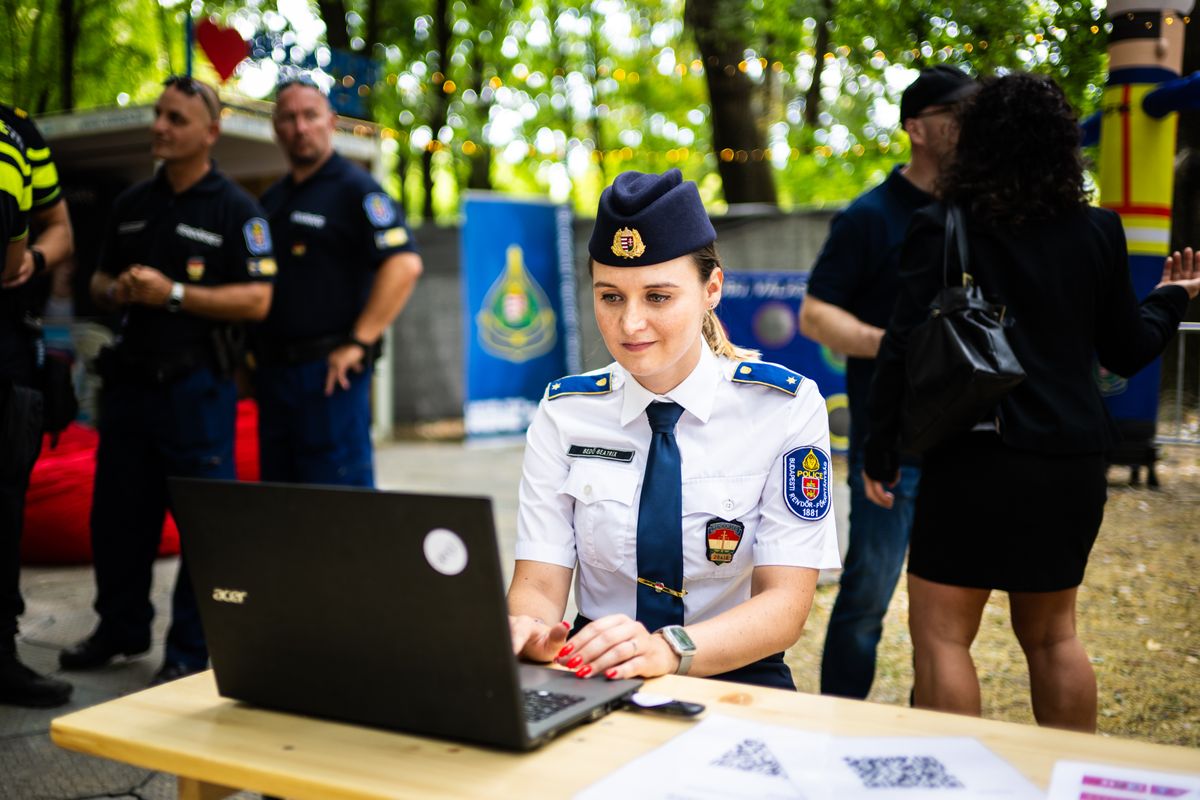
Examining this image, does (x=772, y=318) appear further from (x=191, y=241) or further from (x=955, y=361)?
(x=955, y=361)

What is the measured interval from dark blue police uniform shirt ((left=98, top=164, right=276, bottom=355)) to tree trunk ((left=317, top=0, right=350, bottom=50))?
31.5ft

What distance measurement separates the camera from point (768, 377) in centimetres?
192

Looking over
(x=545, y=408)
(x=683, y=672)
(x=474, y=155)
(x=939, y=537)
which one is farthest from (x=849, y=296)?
(x=474, y=155)

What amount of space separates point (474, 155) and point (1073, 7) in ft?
46.8

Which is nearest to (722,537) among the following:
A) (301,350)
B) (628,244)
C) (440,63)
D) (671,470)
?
(671,470)

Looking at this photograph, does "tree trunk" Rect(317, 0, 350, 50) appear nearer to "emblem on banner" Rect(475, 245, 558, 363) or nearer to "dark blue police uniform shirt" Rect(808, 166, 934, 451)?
"emblem on banner" Rect(475, 245, 558, 363)

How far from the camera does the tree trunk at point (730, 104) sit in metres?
8.60

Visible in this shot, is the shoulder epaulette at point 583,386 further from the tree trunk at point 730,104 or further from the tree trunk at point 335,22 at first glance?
the tree trunk at point 335,22

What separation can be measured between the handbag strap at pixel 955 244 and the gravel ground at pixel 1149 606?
2.94 ft

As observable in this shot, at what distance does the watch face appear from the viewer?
1.57 meters

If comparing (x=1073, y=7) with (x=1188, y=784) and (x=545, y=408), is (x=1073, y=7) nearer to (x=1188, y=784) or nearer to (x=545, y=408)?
(x=545, y=408)

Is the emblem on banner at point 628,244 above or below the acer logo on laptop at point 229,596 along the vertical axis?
above

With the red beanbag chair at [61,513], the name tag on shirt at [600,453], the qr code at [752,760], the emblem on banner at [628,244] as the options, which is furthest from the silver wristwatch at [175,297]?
the qr code at [752,760]

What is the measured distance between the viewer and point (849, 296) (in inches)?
116
